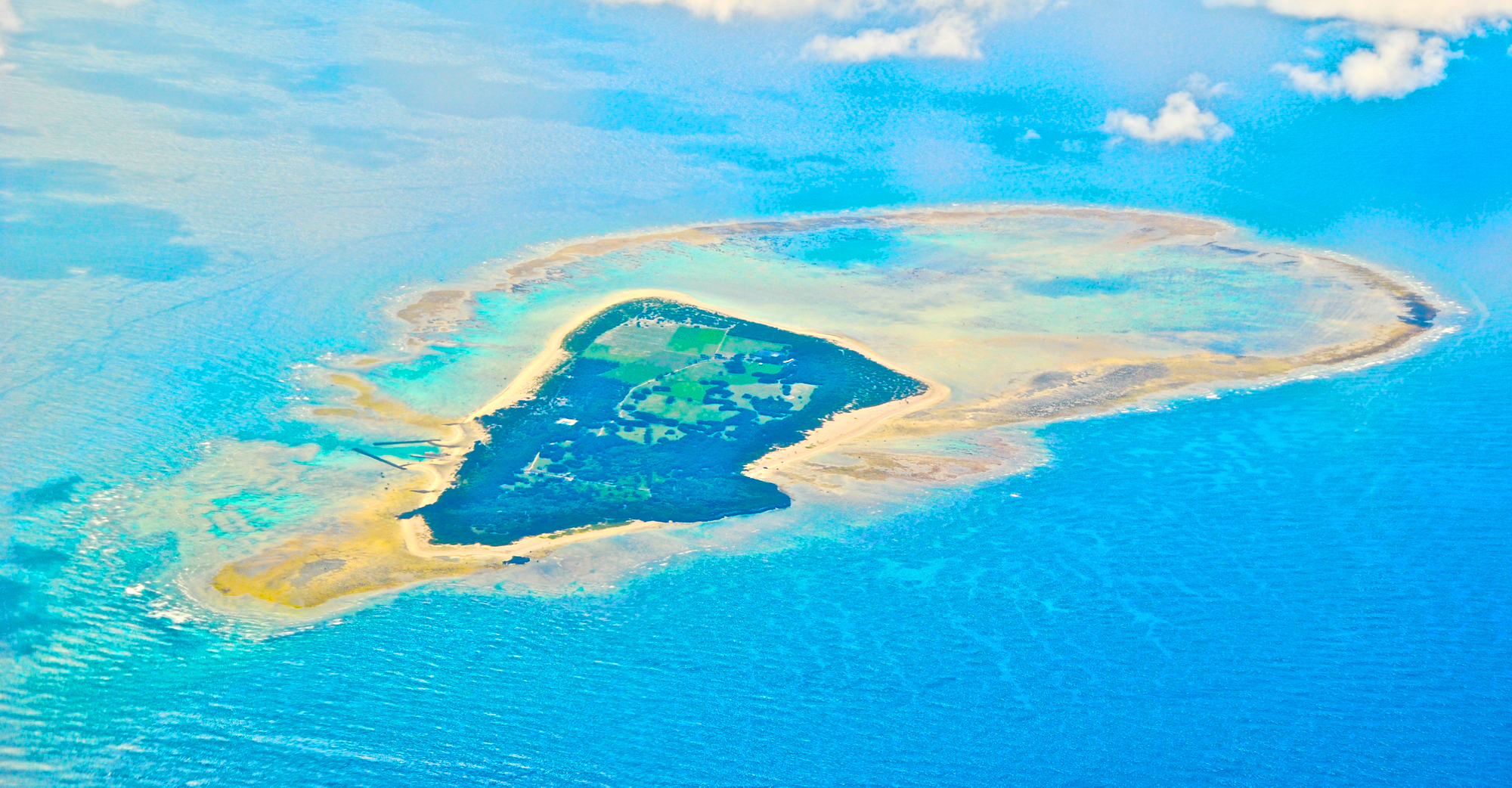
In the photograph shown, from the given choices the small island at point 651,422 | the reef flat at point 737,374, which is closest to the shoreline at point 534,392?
the reef flat at point 737,374

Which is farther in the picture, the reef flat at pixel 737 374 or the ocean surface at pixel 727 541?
the reef flat at pixel 737 374

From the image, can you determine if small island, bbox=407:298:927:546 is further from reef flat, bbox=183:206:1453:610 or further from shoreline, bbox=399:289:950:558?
shoreline, bbox=399:289:950:558

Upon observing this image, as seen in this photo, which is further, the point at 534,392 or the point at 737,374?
the point at 737,374

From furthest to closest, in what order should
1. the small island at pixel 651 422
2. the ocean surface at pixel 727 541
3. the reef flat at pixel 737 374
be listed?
1. the small island at pixel 651 422
2. the reef flat at pixel 737 374
3. the ocean surface at pixel 727 541

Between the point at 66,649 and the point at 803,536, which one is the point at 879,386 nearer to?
the point at 803,536

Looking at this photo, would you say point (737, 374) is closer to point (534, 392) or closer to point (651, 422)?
point (651, 422)

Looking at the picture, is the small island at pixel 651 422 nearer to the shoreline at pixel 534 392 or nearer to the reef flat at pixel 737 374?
the reef flat at pixel 737 374

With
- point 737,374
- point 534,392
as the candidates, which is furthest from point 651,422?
point 737,374
